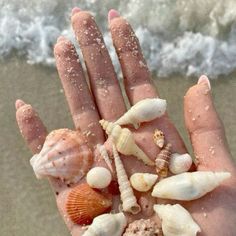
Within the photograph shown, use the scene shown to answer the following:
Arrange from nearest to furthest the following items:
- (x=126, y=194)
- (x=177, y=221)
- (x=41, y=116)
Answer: (x=177, y=221) < (x=126, y=194) < (x=41, y=116)

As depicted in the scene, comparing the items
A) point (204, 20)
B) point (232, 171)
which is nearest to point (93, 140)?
point (232, 171)

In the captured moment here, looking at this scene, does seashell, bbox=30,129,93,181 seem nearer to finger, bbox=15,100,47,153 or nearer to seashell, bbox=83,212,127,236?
finger, bbox=15,100,47,153

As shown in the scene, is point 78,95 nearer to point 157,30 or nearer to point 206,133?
point 206,133

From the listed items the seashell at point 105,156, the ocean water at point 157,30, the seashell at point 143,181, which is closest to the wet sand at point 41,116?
the ocean water at point 157,30

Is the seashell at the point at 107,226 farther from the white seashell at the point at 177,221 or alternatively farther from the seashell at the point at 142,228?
the white seashell at the point at 177,221

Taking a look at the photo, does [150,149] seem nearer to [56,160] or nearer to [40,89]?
[56,160]

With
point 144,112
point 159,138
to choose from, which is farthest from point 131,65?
point 159,138
